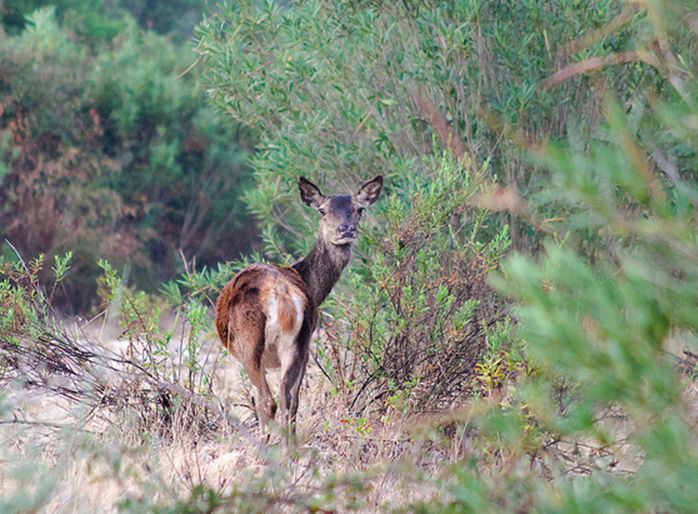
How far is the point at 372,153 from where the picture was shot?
31.3 feet

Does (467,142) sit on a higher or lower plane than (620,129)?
lower

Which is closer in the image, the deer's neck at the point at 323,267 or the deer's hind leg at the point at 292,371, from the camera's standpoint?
the deer's hind leg at the point at 292,371

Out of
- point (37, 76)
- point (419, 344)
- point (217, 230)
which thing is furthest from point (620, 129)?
point (217, 230)

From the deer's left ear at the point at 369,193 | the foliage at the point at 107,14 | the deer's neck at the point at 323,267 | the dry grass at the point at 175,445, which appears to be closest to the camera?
the dry grass at the point at 175,445

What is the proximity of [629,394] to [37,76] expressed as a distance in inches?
603

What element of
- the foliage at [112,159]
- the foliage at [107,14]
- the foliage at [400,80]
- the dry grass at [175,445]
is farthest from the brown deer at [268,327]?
the foliage at [107,14]

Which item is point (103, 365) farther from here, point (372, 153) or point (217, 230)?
point (217, 230)

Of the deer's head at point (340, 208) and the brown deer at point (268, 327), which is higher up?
the deer's head at point (340, 208)

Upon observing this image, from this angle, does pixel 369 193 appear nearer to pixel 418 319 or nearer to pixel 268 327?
pixel 418 319

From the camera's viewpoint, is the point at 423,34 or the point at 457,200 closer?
the point at 457,200

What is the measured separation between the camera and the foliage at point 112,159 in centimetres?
1648

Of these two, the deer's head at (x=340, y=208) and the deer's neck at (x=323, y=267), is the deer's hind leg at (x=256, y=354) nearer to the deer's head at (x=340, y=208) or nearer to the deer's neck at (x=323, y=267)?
the deer's neck at (x=323, y=267)

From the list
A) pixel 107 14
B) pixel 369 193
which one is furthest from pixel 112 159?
pixel 369 193

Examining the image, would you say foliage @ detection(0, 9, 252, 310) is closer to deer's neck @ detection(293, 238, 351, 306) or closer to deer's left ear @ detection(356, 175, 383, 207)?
deer's left ear @ detection(356, 175, 383, 207)
